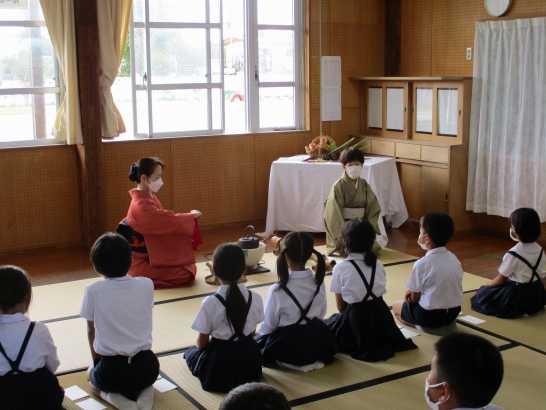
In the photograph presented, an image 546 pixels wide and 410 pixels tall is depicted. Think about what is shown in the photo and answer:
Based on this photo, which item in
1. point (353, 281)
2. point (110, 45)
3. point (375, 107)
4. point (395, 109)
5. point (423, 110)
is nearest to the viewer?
point (353, 281)

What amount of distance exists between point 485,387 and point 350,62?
6406 millimetres

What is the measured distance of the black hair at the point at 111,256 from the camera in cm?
343

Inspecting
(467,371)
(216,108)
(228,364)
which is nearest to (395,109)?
(216,108)

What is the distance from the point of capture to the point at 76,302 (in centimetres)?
505

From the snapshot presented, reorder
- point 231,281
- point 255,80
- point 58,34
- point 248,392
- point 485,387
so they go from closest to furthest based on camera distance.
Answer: point 248,392, point 485,387, point 231,281, point 58,34, point 255,80

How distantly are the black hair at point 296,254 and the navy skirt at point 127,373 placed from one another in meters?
0.74

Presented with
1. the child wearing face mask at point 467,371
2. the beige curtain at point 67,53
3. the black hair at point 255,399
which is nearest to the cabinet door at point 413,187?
the beige curtain at point 67,53

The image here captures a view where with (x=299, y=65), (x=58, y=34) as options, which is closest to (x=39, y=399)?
(x=58, y=34)

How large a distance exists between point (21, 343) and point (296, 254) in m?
1.35

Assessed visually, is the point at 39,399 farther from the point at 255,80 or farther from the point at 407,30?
the point at 407,30

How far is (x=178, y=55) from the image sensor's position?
721 cm

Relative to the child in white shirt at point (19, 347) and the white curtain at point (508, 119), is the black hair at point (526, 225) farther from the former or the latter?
the child in white shirt at point (19, 347)

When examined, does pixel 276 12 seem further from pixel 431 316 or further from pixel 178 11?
pixel 431 316

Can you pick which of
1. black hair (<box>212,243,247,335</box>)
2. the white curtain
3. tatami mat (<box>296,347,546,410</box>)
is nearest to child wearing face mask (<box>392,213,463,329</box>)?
tatami mat (<box>296,347,546,410</box>)
